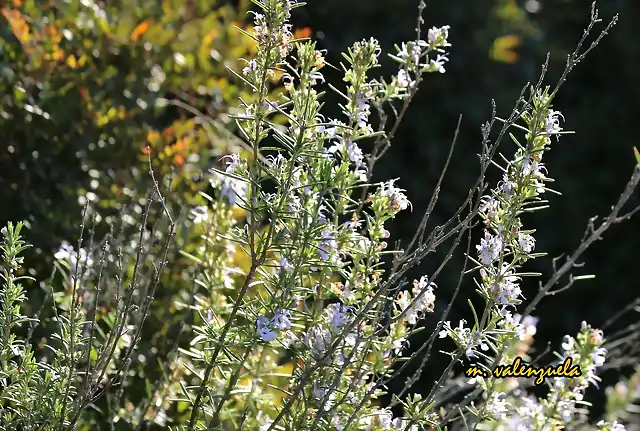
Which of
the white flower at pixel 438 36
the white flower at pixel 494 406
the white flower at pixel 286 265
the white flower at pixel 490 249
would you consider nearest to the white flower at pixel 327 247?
the white flower at pixel 286 265

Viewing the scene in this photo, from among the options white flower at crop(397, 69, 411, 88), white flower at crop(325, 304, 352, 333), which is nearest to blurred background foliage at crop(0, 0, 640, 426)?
white flower at crop(325, 304, 352, 333)

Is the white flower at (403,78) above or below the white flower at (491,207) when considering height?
above

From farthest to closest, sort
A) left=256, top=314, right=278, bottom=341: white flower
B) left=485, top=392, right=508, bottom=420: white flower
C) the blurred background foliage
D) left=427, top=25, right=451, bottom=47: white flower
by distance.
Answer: the blurred background foliage < left=427, top=25, right=451, bottom=47: white flower < left=485, top=392, right=508, bottom=420: white flower < left=256, top=314, right=278, bottom=341: white flower

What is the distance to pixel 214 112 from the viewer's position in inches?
142

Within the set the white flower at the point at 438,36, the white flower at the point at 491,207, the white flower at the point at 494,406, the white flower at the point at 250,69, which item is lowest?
the white flower at the point at 494,406

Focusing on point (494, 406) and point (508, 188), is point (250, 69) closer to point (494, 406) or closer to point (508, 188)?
point (508, 188)

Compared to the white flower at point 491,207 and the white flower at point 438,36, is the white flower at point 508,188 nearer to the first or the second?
the white flower at point 491,207

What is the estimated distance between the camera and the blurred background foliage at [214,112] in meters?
3.04

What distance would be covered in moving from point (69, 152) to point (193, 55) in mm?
750

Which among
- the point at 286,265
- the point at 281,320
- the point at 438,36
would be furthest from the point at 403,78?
the point at 281,320

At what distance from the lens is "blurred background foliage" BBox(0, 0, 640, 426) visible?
3.04 metres

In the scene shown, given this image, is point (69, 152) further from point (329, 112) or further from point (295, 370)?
point (329, 112)

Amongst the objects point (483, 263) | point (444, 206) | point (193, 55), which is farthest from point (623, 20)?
point (483, 263)

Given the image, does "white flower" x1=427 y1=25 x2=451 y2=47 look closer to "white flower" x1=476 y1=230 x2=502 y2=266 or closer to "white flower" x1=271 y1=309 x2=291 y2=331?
"white flower" x1=476 y1=230 x2=502 y2=266
